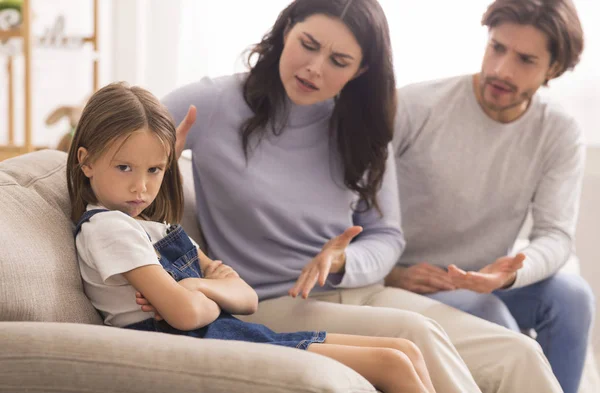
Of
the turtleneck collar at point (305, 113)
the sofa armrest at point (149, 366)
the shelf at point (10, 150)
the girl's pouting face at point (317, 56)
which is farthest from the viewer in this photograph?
the shelf at point (10, 150)

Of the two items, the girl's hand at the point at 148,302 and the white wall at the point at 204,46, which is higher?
the girl's hand at the point at 148,302

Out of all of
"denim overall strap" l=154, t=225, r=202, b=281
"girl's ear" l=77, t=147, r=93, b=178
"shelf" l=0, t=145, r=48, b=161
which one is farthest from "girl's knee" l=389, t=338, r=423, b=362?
"shelf" l=0, t=145, r=48, b=161

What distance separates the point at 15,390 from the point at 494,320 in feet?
4.01

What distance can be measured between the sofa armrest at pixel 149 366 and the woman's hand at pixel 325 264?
48cm

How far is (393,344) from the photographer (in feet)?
4.36

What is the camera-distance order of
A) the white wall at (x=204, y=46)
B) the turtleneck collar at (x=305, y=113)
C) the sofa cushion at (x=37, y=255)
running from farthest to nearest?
the white wall at (x=204, y=46), the turtleneck collar at (x=305, y=113), the sofa cushion at (x=37, y=255)

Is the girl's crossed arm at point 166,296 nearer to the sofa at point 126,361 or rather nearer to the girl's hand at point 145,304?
the girl's hand at point 145,304

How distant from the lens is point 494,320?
1.88 metres

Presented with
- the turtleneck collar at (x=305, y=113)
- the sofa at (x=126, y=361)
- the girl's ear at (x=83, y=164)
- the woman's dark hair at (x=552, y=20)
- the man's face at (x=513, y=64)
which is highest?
the woman's dark hair at (x=552, y=20)

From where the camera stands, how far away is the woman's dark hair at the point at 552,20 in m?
1.95

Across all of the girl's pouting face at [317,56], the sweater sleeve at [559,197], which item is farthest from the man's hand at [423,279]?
the girl's pouting face at [317,56]

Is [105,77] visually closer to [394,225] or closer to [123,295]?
[394,225]

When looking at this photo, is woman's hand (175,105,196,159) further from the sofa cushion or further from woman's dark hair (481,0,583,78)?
woman's dark hair (481,0,583,78)

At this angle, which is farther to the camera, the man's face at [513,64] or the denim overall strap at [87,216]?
the man's face at [513,64]
